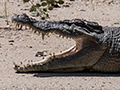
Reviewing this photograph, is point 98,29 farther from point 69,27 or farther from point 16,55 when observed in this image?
point 16,55

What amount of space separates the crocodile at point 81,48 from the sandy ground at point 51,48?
0.12 metres

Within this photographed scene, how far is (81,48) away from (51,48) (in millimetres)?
1469

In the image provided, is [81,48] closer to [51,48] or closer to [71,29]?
[71,29]

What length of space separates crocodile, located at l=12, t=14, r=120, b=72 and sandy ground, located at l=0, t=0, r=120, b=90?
0.40ft

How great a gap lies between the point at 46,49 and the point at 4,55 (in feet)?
3.13

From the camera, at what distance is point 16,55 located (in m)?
7.18

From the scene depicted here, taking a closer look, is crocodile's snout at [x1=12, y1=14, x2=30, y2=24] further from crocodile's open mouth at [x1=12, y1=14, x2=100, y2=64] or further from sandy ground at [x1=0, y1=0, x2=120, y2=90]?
sandy ground at [x1=0, y1=0, x2=120, y2=90]

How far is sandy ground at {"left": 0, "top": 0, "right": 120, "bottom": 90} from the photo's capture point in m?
5.61

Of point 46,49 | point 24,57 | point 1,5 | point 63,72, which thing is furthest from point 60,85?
point 1,5

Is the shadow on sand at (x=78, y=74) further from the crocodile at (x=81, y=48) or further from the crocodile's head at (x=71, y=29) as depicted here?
the crocodile's head at (x=71, y=29)

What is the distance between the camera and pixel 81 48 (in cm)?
638

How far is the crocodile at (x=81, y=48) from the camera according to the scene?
239 inches

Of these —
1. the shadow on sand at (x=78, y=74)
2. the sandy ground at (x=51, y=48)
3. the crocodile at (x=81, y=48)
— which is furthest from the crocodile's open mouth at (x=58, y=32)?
the sandy ground at (x=51, y=48)

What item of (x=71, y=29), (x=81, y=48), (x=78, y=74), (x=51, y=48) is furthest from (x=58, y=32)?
(x=51, y=48)
